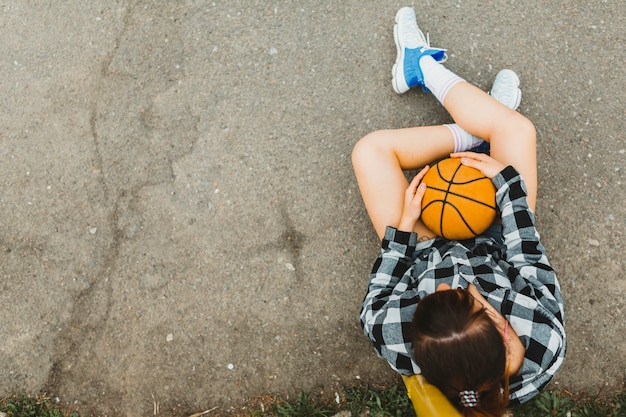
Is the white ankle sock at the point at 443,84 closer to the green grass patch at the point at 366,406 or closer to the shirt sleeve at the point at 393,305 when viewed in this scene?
the shirt sleeve at the point at 393,305

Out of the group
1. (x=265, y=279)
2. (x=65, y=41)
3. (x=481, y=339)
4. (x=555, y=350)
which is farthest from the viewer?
(x=65, y=41)

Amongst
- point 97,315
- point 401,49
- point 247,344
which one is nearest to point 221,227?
point 247,344

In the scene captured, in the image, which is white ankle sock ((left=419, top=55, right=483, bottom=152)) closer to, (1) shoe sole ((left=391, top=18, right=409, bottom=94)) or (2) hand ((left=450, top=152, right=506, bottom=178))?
(1) shoe sole ((left=391, top=18, right=409, bottom=94))

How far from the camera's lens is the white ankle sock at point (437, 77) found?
10.3ft

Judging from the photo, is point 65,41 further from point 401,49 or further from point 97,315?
point 401,49

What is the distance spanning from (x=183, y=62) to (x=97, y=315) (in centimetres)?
186

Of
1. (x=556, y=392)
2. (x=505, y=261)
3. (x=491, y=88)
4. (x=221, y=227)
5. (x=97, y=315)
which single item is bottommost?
(x=97, y=315)

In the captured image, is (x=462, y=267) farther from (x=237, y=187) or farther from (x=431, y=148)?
(x=237, y=187)

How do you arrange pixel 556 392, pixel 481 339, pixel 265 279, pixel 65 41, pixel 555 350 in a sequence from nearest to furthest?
pixel 481 339 → pixel 555 350 → pixel 556 392 → pixel 265 279 → pixel 65 41

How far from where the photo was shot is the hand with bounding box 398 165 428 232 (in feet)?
8.93

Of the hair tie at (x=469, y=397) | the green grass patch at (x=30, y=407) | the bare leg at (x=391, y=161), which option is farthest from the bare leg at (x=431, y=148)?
the green grass patch at (x=30, y=407)

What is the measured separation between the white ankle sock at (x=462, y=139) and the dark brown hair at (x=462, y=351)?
1272 mm

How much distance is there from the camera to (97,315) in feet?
11.1

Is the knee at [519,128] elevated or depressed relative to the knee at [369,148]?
Result: elevated
